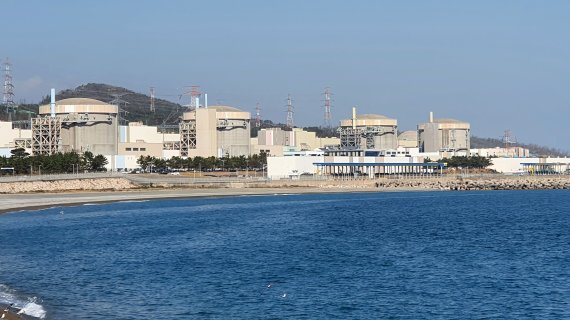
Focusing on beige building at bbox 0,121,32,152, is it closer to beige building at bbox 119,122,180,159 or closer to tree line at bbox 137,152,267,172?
beige building at bbox 119,122,180,159

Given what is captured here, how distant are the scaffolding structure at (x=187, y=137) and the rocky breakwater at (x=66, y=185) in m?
58.6

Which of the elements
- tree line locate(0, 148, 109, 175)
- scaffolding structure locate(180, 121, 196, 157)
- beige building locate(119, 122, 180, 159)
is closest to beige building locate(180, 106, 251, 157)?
scaffolding structure locate(180, 121, 196, 157)

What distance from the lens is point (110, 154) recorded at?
17400cm

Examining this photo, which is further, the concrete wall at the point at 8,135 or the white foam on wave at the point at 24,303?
the concrete wall at the point at 8,135

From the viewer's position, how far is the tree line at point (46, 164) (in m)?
141

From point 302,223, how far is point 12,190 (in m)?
52.4

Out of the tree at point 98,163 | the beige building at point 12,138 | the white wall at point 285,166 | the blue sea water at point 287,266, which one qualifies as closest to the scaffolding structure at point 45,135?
the beige building at point 12,138

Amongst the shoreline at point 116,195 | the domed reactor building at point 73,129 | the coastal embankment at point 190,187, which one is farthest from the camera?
the domed reactor building at point 73,129

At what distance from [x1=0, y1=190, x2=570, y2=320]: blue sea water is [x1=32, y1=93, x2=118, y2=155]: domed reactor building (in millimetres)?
87233

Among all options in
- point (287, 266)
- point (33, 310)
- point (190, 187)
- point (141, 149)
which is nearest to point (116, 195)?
point (190, 187)

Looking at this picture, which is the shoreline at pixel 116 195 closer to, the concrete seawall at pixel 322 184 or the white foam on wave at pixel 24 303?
the concrete seawall at pixel 322 184

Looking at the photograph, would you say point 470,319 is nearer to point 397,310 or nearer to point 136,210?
point 397,310

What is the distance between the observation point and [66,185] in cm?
12350

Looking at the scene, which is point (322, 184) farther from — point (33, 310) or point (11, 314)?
point (11, 314)
